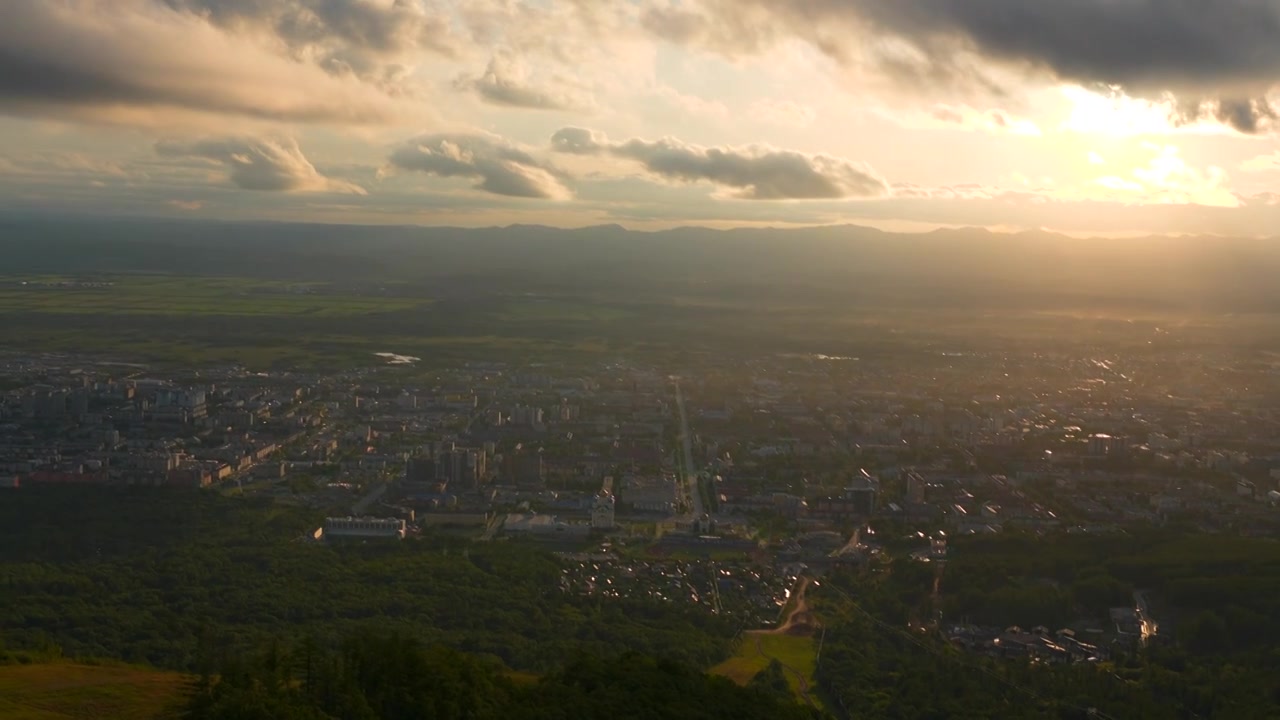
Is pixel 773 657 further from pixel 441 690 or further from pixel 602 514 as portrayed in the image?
pixel 602 514

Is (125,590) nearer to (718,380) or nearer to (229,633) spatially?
(229,633)

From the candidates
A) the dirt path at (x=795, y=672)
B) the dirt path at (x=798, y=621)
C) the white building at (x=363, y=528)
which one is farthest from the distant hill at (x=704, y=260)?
the dirt path at (x=795, y=672)

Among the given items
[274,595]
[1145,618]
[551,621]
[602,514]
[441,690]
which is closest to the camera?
[441,690]

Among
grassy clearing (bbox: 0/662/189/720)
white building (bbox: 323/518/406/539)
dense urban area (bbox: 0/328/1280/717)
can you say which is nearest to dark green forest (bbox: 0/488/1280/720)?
dense urban area (bbox: 0/328/1280/717)

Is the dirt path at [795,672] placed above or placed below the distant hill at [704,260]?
below

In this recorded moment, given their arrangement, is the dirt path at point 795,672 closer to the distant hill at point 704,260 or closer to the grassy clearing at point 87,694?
the grassy clearing at point 87,694

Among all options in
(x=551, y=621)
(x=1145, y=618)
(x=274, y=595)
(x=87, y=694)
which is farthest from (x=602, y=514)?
(x=87, y=694)
